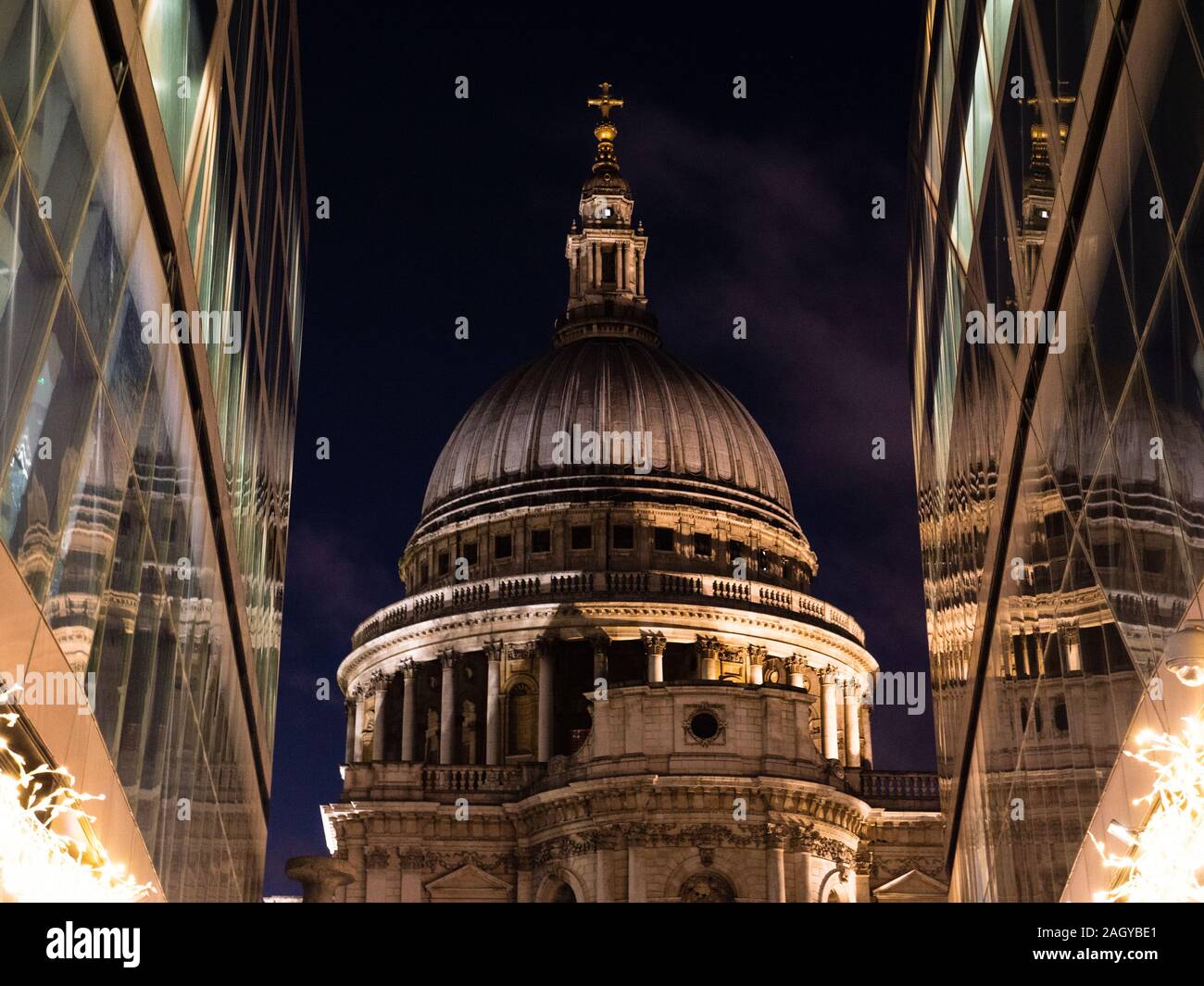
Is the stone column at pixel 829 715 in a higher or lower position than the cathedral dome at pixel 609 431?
lower

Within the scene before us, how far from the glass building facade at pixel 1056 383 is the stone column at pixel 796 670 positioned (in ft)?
150

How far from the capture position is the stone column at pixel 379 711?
86.1 meters

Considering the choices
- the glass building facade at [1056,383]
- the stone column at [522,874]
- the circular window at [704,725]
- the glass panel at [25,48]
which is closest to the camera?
the glass panel at [25,48]

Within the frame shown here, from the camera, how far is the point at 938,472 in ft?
123

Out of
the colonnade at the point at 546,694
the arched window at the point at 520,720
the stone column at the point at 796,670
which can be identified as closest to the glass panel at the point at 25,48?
the colonnade at the point at 546,694

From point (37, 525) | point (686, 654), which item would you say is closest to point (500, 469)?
point (686, 654)

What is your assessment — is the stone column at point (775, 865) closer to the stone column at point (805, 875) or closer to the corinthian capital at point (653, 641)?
the stone column at point (805, 875)

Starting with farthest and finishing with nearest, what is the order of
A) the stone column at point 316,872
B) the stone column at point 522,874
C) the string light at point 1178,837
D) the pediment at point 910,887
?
the pediment at point 910,887 < the stone column at point 522,874 < the stone column at point 316,872 < the string light at point 1178,837

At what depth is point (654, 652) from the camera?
81875 mm

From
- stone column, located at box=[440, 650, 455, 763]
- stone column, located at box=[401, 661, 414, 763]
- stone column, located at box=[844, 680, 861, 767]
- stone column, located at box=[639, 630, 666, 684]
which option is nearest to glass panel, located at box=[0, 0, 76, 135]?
stone column, located at box=[639, 630, 666, 684]

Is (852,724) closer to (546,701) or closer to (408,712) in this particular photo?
(546,701)
